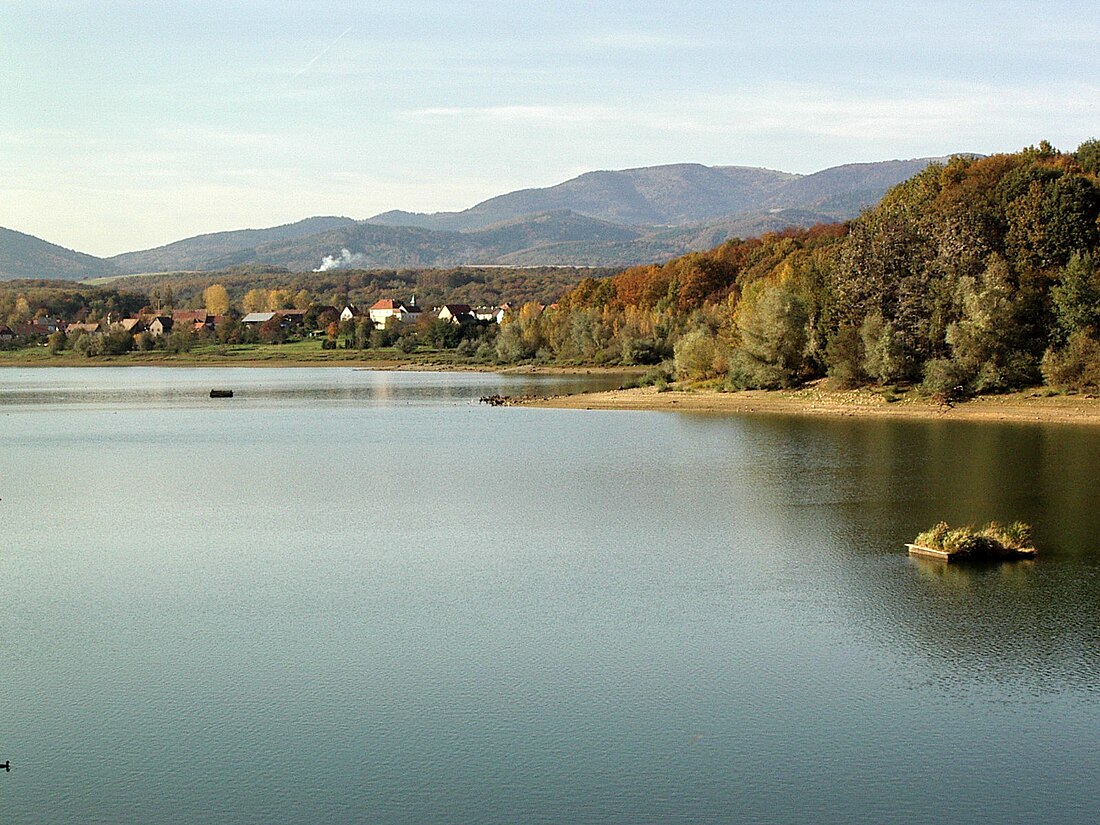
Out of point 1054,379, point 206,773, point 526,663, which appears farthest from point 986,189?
point 206,773

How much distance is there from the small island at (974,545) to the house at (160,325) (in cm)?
11355

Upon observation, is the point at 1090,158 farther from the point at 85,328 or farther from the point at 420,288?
the point at 420,288

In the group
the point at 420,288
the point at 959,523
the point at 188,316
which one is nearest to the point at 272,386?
the point at 959,523

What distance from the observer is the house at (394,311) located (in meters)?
145

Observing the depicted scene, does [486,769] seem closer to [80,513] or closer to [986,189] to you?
[80,513]

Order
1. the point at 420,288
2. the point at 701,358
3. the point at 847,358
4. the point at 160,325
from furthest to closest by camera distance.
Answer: the point at 420,288 < the point at 160,325 < the point at 701,358 < the point at 847,358

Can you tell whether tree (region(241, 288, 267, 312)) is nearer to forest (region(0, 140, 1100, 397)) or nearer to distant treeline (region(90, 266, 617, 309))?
distant treeline (region(90, 266, 617, 309))

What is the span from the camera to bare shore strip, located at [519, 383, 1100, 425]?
146ft

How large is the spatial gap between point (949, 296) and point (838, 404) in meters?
6.28

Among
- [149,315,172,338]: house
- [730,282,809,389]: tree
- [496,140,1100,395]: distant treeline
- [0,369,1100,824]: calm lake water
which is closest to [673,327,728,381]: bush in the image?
[496,140,1100,395]: distant treeline

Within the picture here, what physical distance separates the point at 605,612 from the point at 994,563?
7388mm

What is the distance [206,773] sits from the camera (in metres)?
12.3

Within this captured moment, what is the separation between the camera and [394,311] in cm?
14775

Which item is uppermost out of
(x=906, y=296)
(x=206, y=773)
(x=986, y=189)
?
(x=986, y=189)
